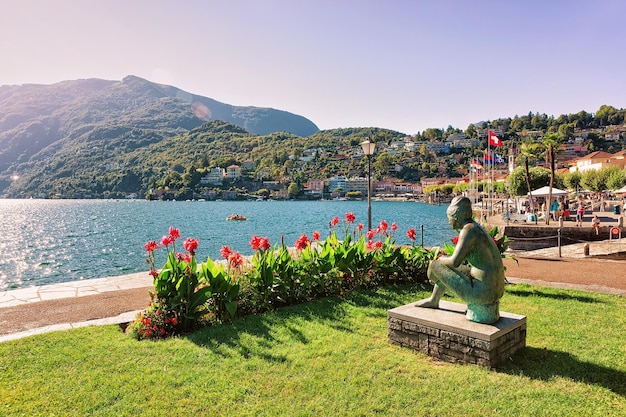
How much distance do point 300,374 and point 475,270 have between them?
216 centimetres

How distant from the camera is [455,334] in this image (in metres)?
4.30

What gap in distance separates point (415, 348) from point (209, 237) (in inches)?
1233

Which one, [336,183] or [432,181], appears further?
[336,183]

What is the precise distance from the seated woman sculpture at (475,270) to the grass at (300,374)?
2.02ft

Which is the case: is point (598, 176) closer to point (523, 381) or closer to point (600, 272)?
point (600, 272)

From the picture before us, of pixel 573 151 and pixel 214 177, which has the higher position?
pixel 573 151

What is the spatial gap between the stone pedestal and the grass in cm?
13

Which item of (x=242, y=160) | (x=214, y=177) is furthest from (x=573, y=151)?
(x=242, y=160)

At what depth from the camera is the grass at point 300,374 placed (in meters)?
3.42

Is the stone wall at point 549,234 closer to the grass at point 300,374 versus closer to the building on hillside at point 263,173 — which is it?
the grass at point 300,374

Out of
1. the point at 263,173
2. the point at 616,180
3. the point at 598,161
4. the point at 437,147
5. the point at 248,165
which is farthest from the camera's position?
the point at 437,147

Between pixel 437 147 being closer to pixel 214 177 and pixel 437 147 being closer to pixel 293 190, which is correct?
pixel 293 190

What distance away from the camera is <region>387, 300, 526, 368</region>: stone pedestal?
13.6 feet

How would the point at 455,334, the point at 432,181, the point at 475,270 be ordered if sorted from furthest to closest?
the point at 432,181, the point at 475,270, the point at 455,334
